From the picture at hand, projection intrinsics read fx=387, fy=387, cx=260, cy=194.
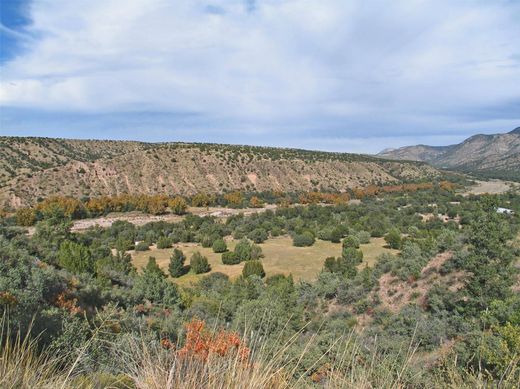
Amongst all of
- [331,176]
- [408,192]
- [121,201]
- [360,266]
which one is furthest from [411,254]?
[331,176]

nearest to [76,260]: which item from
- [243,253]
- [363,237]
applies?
[243,253]

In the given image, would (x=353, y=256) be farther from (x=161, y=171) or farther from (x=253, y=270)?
(x=161, y=171)

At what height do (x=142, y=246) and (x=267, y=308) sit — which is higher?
(x=267, y=308)

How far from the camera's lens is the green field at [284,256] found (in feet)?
→ 115

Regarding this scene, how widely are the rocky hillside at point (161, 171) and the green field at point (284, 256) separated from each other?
44381 millimetres

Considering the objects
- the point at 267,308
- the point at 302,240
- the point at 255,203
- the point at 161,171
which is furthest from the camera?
the point at 161,171

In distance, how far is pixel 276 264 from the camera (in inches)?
1473

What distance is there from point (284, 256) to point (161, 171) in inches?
2381

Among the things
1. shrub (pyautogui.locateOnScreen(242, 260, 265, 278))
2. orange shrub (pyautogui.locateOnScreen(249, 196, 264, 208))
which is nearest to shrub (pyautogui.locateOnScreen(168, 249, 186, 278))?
shrub (pyautogui.locateOnScreen(242, 260, 265, 278))

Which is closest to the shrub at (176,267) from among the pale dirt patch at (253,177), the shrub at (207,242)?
the shrub at (207,242)

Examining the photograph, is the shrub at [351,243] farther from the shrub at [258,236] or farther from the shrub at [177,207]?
the shrub at [177,207]

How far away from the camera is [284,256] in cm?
4003

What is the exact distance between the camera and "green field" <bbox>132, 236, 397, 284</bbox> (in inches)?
1377

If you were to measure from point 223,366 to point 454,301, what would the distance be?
737 inches
